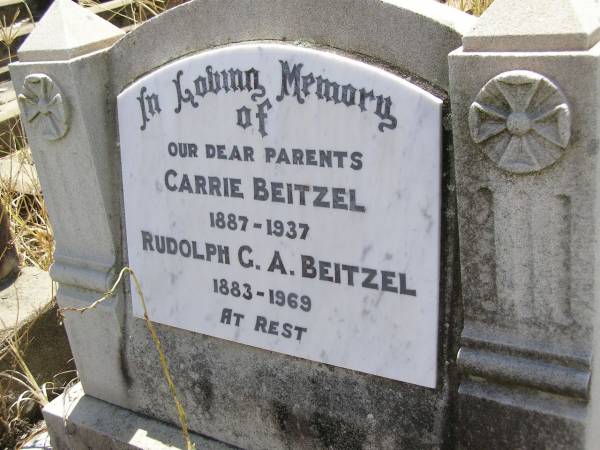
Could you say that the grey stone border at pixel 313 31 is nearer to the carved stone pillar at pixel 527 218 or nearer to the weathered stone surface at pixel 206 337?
the weathered stone surface at pixel 206 337

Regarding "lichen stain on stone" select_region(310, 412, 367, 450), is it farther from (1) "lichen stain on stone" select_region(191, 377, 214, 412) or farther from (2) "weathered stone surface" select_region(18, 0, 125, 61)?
(2) "weathered stone surface" select_region(18, 0, 125, 61)

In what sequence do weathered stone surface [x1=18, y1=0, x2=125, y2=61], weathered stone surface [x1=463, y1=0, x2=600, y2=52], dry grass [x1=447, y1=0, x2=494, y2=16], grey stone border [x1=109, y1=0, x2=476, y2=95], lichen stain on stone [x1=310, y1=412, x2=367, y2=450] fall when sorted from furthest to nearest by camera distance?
1. dry grass [x1=447, y1=0, x2=494, y2=16]
2. weathered stone surface [x1=18, y1=0, x2=125, y2=61]
3. lichen stain on stone [x1=310, y1=412, x2=367, y2=450]
4. grey stone border [x1=109, y1=0, x2=476, y2=95]
5. weathered stone surface [x1=463, y1=0, x2=600, y2=52]

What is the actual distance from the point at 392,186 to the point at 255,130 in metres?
0.47

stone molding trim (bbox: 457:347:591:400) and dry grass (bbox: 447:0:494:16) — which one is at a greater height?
dry grass (bbox: 447:0:494:16)

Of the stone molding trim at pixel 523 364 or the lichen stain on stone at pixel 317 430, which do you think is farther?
the lichen stain on stone at pixel 317 430

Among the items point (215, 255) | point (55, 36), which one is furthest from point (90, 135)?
point (215, 255)

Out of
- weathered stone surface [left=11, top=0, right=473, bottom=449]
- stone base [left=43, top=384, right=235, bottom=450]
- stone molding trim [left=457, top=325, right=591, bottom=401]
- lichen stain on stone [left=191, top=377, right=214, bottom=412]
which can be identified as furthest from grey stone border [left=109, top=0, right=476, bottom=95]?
stone base [left=43, top=384, right=235, bottom=450]

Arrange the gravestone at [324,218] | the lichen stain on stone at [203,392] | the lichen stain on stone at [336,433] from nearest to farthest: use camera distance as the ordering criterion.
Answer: the gravestone at [324,218], the lichen stain on stone at [336,433], the lichen stain on stone at [203,392]

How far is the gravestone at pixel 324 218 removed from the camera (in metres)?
1.70

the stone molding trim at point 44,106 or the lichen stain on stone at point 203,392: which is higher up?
the stone molding trim at point 44,106

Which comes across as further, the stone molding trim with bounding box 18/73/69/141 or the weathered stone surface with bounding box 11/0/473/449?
the stone molding trim with bounding box 18/73/69/141

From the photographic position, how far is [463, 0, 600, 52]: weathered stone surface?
5.10 feet

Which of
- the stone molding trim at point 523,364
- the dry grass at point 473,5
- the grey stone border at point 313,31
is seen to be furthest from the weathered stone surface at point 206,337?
the dry grass at point 473,5

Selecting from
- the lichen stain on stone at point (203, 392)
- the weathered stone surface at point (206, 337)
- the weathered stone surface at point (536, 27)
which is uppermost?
the weathered stone surface at point (536, 27)
